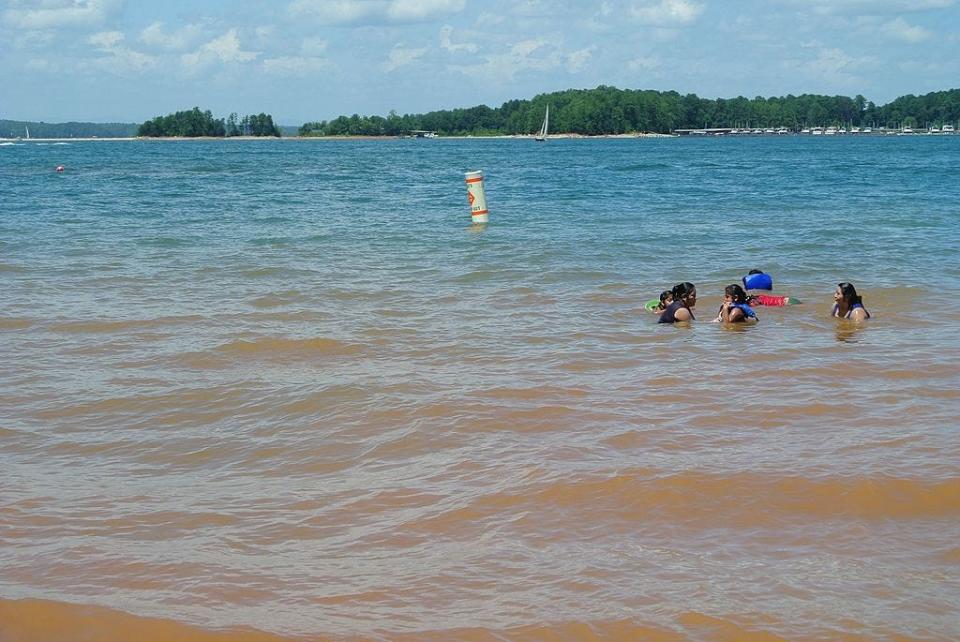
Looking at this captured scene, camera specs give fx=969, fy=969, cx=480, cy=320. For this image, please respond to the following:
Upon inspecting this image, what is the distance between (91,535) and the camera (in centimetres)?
501

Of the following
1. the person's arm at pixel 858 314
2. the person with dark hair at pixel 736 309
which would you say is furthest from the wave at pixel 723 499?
the person's arm at pixel 858 314

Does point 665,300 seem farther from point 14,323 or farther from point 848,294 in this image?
point 14,323

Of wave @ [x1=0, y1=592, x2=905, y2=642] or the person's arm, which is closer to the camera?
wave @ [x1=0, y1=592, x2=905, y2=642]

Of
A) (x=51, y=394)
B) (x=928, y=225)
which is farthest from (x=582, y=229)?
(x=51, y=394)

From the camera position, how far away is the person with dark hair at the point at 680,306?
34.6ft

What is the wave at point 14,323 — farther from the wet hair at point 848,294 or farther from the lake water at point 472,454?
the wet hair at point 848,294

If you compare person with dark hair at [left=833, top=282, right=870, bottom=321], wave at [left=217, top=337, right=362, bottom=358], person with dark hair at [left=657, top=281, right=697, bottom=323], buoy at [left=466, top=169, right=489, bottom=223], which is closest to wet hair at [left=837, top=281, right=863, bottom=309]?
person with dark hair at [left=833, top=282, right=870, bottom=321]

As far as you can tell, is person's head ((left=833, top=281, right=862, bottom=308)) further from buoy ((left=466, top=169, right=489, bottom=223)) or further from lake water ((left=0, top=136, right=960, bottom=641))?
buoy ((left=466, top=169, right=489, bottom=223))

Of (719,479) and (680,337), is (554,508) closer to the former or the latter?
(719,479)

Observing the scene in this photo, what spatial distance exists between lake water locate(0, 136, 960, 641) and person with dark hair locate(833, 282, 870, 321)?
32cm

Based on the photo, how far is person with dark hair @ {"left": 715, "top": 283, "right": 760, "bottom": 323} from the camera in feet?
34.7

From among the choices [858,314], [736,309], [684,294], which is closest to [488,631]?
[736,309]

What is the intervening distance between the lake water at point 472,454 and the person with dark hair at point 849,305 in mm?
322

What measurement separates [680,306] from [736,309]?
603mm
